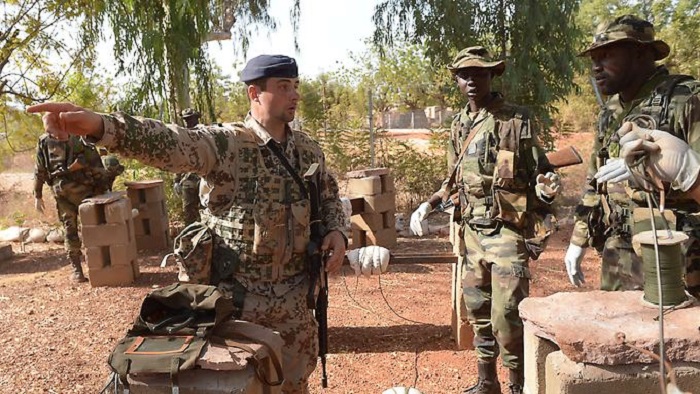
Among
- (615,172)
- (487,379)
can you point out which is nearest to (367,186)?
(487,379)

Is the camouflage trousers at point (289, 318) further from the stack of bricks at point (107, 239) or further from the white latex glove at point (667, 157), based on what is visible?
the stack of bricks at point (107, 239)

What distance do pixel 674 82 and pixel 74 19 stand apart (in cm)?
991

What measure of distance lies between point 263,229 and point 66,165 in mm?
5612

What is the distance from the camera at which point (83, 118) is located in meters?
1.99

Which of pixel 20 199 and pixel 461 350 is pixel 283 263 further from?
pixel 20 199

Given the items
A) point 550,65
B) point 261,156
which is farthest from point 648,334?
point 550,65

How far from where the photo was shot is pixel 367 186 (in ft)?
26.2

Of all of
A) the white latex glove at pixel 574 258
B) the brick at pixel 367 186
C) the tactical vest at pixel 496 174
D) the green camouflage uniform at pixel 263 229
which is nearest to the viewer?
the green camouflage uniform at pixel 263 229

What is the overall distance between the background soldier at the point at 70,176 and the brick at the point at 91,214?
0.46 metres

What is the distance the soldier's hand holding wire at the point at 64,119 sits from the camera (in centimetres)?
195

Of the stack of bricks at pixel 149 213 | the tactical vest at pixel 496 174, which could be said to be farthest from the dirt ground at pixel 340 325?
the tactical vest at pixel 496 174

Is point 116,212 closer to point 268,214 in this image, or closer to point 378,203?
point 378,203

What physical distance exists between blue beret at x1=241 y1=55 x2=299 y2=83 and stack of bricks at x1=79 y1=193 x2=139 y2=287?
16.7ft

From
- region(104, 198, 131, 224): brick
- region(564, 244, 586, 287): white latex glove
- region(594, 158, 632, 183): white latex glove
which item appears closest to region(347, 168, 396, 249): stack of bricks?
region(104, 198, 131, 224): brick
